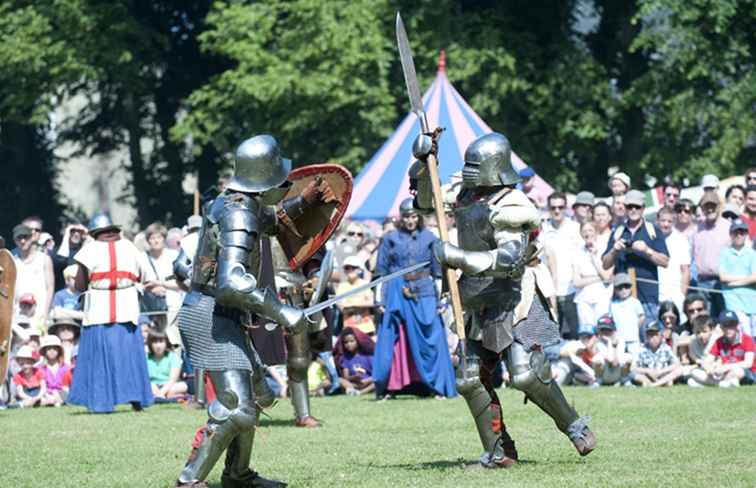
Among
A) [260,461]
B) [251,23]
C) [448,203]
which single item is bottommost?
[260,461]

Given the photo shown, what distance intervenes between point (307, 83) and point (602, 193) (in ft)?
17.3

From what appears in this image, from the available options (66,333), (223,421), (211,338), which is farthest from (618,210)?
(223,421)

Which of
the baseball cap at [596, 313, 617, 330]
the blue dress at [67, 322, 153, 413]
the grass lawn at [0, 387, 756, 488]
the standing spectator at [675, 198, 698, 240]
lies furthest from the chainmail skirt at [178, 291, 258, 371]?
the standing spectator at [675, 198, 698, 240]

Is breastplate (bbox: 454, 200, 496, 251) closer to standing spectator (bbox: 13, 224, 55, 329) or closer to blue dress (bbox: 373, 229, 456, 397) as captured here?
blue dress (bbox: 373, 229, 456, 397)

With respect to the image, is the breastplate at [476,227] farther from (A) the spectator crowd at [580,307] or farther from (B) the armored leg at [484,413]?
(A) the spectator crowd at [580,307]

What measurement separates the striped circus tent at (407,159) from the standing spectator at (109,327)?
4.73m

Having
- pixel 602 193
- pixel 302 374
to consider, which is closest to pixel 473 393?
pixel 302 374

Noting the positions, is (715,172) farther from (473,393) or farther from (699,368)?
(473,393)

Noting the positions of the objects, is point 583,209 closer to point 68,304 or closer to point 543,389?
point 68,304

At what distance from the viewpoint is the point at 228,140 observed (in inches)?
1009

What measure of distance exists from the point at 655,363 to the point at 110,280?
15.4 ft

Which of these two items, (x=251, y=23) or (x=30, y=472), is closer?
(x=30, y=472)

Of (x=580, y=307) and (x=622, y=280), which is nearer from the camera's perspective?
(x=622, y=280)

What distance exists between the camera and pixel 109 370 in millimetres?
13086
